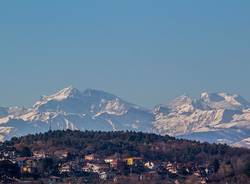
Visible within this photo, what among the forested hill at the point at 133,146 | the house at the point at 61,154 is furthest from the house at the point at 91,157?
the house at the point at 61,154

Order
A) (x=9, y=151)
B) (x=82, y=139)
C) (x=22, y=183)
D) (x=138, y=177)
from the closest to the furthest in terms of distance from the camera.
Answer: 1. (x=22, y=183)
2. (x=138, y=177)
3. (x=9, y=151)
4. (x=82, y=139)

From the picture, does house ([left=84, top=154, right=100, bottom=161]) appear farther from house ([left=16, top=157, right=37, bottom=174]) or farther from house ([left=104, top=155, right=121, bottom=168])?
house ([left=16, top=157, right=37, bottom=174])

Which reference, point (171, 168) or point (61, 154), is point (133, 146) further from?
point (171, 168)

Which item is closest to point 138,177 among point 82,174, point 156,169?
point 82,174

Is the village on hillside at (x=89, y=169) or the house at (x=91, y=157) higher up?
the house at (x=91, y=157)

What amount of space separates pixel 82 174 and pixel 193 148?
38.5 m

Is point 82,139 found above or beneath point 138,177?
above

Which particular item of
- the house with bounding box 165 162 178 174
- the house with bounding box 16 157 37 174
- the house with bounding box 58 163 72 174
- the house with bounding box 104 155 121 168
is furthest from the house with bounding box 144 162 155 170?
the house with bounding box 16 157 37 174

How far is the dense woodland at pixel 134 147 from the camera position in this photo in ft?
478

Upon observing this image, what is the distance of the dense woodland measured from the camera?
5733 inches

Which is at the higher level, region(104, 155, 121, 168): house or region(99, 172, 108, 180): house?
region(104, 155, 121, 168): house

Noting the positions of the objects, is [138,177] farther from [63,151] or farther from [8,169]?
[63,151]

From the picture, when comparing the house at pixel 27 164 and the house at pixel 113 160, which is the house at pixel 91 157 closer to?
the house at pixel 113 160

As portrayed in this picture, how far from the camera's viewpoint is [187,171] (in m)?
130
